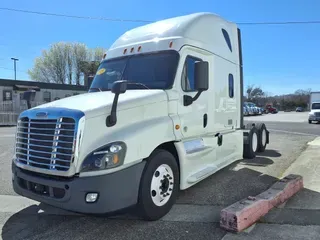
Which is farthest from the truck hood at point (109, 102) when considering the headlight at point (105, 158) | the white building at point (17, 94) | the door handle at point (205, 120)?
the white building at point (17, 94)

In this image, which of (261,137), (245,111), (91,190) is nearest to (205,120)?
(91,190)

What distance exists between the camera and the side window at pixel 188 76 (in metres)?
4.91

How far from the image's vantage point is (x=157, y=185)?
427 centimetres

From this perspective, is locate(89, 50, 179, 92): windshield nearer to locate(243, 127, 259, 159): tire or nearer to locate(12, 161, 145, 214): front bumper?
locate(12, 161, 145, 214): front bumper

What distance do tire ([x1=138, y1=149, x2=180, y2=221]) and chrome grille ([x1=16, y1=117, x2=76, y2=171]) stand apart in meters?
1.06

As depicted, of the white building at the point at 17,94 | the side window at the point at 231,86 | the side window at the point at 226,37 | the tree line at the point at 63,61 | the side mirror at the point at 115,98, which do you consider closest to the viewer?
the side mirror at the point at 115,98

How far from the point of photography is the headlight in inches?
140

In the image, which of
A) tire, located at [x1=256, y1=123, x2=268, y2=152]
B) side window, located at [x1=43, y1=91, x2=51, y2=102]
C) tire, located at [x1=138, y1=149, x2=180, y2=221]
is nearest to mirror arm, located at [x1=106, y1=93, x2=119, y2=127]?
tire, located at [x1=138, y1=149, x2=180, y2=221]

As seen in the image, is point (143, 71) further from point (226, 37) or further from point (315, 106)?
point (315, 106)

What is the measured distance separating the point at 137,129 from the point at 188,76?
1545 millimetres

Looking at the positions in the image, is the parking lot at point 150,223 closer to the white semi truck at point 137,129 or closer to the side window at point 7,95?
the white semi truck at point 137,129

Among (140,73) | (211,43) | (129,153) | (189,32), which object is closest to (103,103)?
(129,153)

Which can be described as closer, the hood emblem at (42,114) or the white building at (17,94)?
the hood emblem at (42,114)

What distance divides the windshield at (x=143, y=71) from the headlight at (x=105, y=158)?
1.46 m
